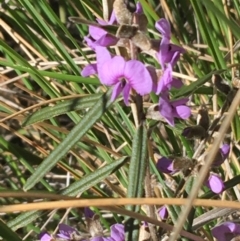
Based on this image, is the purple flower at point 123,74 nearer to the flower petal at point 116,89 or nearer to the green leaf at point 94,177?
the flower petal at point 116,89

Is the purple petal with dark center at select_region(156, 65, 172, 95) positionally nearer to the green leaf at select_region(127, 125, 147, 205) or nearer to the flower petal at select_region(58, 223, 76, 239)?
the green leaf at select_region(127, 125, 147, 205)

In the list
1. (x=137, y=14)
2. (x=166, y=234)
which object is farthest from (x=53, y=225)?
(x=137, y=14)

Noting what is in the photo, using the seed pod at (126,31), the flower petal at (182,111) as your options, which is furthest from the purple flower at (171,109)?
the seed pod at (126,31)

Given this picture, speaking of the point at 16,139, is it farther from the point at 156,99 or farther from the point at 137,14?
the point at 137,14

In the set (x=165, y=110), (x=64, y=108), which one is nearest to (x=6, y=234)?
(x=64, y=108)

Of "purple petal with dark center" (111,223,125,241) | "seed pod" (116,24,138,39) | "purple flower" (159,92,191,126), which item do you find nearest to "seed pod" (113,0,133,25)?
"seed pod" (116,24,138,39)

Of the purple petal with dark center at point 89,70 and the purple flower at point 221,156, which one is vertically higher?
the purple petal with dark center at point 89,70

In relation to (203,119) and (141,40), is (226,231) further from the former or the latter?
(141,40)
